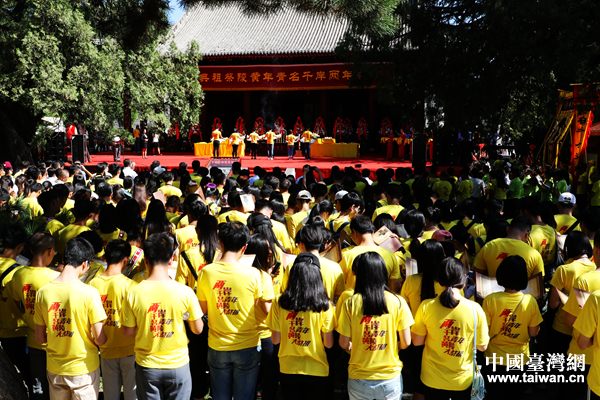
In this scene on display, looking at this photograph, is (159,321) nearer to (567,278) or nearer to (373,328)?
(373,328)

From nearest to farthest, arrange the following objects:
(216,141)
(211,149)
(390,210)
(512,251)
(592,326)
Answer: (592,326), (512,251), (390,210), (216,141), (211,149)

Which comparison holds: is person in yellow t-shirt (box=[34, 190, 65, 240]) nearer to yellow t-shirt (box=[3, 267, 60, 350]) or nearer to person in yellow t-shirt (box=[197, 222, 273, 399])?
yellow t-shirt (box=[3, 267, 60, 350])

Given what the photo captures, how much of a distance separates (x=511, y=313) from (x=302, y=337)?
4.43 feet

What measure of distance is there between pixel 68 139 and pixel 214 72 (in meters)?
6.45

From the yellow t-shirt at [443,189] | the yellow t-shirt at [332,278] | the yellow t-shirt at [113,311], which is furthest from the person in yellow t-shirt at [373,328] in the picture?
the yellow t-shirt at [443,189]

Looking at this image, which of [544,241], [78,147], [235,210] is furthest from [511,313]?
[78,147]

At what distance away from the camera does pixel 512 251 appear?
13.5 feet

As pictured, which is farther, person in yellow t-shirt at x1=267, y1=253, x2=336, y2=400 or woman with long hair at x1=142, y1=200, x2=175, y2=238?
woman with long hair at x1=142, y1=200, x2=175, y2=238

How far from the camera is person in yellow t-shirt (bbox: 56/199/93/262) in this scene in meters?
4.50

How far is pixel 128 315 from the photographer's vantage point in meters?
3.05

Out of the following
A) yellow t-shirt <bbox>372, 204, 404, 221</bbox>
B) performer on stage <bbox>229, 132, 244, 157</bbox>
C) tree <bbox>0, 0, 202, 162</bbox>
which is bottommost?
yellow t-shirt <bbox>372, 204, 404, 221</bbox>

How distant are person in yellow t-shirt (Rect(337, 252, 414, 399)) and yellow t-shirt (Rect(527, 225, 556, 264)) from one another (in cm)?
214

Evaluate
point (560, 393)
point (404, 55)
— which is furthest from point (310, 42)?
point (560, 393)

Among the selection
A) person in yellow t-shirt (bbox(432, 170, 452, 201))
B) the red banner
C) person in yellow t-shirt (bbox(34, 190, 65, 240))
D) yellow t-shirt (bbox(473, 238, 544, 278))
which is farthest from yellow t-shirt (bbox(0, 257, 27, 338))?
the red banner
